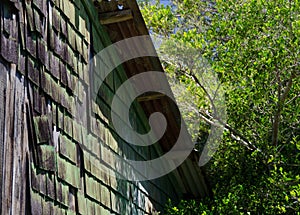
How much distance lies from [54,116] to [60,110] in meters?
0.14

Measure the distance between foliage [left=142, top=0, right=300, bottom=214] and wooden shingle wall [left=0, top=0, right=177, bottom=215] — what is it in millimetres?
3125

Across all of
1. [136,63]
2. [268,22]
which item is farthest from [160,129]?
[268,22]

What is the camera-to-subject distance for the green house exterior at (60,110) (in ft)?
9.31

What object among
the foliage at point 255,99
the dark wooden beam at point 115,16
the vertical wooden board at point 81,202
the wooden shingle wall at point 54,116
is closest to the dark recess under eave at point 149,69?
the dark wooden beam at point 115,16

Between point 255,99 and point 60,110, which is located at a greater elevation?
point 255,99

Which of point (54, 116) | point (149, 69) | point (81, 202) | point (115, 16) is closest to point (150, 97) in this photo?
point (149, 69)

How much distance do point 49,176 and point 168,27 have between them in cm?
853

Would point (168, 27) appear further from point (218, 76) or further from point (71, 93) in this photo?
point (71, 93)

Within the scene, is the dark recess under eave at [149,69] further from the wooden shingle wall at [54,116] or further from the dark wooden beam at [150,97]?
the wooden shingle wall at [54,116]

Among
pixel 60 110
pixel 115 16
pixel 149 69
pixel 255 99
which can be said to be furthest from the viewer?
pixel 255 99

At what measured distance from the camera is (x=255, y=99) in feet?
29.2

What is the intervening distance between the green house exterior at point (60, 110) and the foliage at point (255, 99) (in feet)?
9.41

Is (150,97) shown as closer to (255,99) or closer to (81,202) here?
(81,202)

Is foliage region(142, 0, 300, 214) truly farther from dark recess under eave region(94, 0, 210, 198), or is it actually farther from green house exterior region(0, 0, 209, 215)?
green house exterior region(0, 0, 209, 215)
